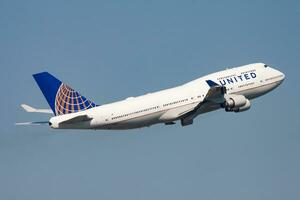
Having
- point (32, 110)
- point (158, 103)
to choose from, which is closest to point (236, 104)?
point (158, 103)

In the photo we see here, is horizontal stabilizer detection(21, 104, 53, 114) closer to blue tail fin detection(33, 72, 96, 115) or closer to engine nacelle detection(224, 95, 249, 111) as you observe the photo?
blue tail fin detection(33, 72, 96, 115)

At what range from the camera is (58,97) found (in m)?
70.6

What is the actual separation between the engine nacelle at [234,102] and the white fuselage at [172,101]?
3.96 feet

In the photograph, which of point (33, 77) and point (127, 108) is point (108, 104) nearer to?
point (127, 108)

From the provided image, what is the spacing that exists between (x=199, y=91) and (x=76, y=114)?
15288mm

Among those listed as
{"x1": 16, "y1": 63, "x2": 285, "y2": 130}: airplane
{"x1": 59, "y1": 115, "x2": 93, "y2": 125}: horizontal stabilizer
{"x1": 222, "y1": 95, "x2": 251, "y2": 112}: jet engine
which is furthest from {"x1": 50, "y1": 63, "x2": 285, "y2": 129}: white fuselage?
{"x1": 222, "y1": 95, "x2": 251, "y2": 112}: jet engine

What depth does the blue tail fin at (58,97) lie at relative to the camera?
70.2 meters

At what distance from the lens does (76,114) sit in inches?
2719

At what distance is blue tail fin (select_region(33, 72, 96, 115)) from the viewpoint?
7025cm

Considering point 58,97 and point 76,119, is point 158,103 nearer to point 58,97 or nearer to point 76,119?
point 76,119

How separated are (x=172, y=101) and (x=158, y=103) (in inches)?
76.8

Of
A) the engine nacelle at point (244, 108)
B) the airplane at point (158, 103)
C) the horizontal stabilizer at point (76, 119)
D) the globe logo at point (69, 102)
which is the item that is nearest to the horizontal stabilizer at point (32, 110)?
the airplane at point (158, 103)

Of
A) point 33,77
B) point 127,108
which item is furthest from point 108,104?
point 33,77

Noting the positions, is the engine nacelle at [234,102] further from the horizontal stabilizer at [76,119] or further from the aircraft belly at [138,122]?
the horizontal stabilizer at [76,119]
